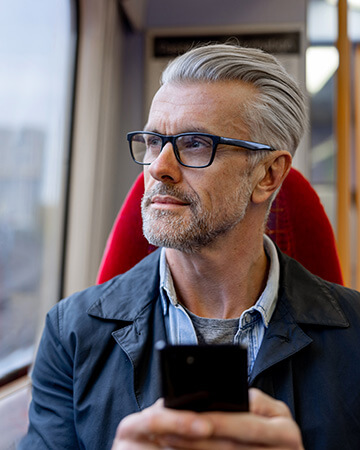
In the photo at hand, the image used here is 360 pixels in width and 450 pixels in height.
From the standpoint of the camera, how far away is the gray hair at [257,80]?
105 centimetres

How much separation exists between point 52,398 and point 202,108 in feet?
2.30

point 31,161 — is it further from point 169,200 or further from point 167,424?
point 167,424

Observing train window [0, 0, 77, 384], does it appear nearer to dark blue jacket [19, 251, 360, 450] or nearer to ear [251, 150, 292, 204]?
dark blue jacket [19, 251, 360, 450]

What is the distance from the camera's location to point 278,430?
0.56 m

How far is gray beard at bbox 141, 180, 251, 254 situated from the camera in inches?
38.9

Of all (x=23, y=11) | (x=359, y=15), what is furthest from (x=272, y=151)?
(x=359, y=15)

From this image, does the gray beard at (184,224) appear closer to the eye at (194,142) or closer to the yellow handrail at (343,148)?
the eye at (194,142)

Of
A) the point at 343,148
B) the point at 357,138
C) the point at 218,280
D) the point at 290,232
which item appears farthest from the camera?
the point at 357,138

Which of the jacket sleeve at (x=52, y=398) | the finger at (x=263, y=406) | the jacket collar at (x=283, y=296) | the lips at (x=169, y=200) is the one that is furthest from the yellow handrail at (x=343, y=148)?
the finger at (x=263, y=406)

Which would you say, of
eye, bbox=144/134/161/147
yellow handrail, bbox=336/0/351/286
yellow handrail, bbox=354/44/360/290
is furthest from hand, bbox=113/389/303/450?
yellow handrail, bbox=354/44/360/290

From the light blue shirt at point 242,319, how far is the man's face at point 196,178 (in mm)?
128

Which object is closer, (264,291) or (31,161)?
(264,291)

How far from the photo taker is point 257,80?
42.6 inches

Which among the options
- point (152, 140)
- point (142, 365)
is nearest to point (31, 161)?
point (152, 140)
